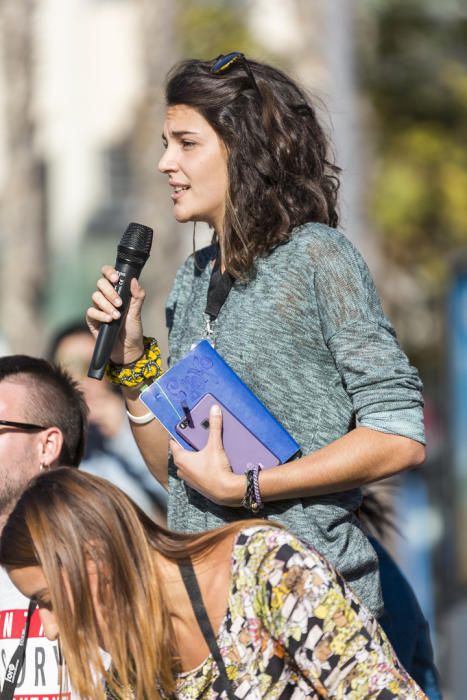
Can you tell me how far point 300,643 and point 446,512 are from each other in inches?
198

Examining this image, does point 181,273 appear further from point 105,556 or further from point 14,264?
point 14,264

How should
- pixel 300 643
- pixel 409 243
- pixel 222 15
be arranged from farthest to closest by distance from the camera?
pixel 409 243 → pixel 222 15 → pixel 300 643

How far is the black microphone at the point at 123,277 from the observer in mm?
2936

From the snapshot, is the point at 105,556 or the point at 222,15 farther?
the point at 222,15

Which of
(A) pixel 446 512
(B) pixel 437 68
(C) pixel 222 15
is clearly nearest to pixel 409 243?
(B) pixel 437 68

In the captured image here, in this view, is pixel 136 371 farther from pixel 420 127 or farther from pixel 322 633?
pixel 420 127

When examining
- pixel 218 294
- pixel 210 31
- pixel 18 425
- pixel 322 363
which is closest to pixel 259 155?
pixel 218 294

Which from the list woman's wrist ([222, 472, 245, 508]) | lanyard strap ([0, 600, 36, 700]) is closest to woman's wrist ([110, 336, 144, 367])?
woman's wrist ([222, 472, 245, 508])

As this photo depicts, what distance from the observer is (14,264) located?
1466cm

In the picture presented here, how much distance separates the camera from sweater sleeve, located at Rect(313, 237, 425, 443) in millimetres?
2783

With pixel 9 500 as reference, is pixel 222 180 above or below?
above

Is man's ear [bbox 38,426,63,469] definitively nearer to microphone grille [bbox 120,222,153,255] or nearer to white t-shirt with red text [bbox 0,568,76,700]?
white t-shirt with red text [bbox 0,568,76,700]

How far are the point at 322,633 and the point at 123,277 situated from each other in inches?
39.3

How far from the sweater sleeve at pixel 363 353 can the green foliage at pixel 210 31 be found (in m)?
13.4
